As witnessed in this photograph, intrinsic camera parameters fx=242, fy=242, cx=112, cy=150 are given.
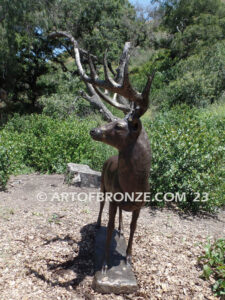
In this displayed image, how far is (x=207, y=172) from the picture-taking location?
15.0 feet

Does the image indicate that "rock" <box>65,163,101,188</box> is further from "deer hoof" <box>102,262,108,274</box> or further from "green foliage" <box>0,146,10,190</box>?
"deer hoof" <box>102,262,108,274</box>

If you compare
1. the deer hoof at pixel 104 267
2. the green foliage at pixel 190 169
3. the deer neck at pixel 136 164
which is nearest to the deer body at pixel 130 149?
the deer neck at pixel 136 164

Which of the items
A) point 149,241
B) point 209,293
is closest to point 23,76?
point 149,241

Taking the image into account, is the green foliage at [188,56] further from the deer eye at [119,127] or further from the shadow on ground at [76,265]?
the deer eye at [119,127]

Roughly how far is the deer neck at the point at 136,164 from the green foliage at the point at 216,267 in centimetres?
141

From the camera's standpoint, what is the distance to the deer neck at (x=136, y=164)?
6.66ft

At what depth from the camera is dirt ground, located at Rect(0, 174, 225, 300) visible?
8.14 ft

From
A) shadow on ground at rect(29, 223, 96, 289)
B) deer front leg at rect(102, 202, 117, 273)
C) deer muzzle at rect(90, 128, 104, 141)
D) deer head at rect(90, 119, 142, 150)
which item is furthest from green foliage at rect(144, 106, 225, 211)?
deer muzzle at rect(90, 128, 104, 141)

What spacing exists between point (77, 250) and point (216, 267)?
163cm

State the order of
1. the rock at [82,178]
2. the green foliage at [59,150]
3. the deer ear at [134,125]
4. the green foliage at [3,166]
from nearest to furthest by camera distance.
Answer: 1. the deer ear at [134,125]
2. the green foliage at [3,166]
3. the rock at [82,178]
4. the green foliage at [59,150]

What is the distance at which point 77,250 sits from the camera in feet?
9.78

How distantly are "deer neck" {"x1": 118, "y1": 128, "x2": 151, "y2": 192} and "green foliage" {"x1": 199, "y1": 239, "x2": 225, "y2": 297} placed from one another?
4.62ft

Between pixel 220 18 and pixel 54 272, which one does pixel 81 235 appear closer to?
pixel 54 272

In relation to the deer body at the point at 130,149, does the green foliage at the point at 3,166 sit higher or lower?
lower
